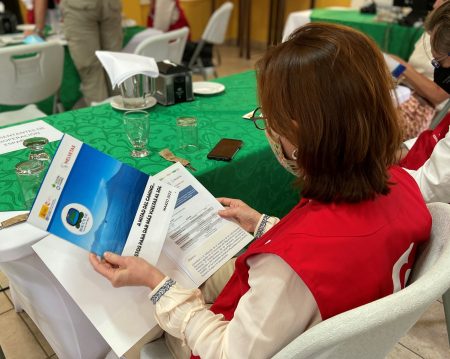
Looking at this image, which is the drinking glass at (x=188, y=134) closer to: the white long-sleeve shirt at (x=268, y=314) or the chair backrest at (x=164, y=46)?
the white long-sleeve shirt at (x=268, y=314)

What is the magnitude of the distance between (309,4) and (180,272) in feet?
16.3

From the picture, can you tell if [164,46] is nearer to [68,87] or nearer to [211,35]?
[68,87]

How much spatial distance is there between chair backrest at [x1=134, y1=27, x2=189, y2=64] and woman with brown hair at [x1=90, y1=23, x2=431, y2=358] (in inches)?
68.4

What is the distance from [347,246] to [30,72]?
195 cm

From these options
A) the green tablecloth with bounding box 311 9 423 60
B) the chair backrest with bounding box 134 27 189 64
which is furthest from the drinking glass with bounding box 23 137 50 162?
the green tablecloth with bounding box 311 9 423 60

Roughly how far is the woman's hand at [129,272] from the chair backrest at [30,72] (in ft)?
4.86

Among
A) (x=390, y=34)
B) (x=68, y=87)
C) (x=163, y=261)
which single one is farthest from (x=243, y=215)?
(x=390, y=34)

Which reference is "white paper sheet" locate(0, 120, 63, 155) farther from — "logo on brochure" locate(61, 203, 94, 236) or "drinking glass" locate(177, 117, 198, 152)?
"logo on brochure" locate(61, 203, 94, 236)

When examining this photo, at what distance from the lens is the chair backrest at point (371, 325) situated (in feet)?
1.59

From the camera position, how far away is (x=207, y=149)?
1206 millimetres

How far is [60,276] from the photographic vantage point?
0.82 m

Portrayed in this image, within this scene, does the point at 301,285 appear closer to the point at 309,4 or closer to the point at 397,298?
the point at 397,298

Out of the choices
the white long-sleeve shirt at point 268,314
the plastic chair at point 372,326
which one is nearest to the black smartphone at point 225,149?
the white long-sleeve shirt at point 268,314

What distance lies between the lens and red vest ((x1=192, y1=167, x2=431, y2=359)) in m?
0.55
